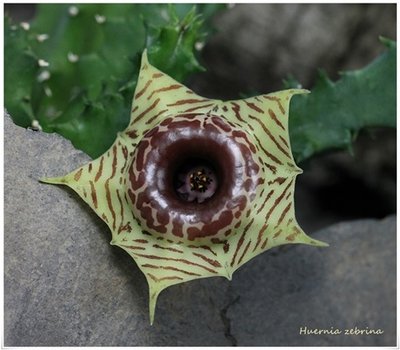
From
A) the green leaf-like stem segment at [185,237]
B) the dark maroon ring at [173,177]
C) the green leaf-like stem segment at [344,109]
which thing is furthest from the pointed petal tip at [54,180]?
the green leaf-like stem segment at [344,109]

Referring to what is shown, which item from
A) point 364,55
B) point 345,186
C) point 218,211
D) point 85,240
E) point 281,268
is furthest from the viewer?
point 345,186

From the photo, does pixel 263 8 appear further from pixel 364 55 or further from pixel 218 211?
pixel 218 211

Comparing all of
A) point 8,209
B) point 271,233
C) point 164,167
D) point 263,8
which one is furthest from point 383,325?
point 263,8

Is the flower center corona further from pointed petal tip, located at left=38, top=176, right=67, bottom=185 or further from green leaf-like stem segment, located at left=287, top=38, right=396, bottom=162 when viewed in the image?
green leaf-like stem segment, located at left=287, top=38, right=396, bottom=162

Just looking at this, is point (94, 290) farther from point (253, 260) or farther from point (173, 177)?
point (253, 260)

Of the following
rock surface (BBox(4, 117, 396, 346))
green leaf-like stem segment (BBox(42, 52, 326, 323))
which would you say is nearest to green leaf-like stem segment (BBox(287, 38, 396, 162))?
rock surface (BBox(4, 117, 396, 346))
